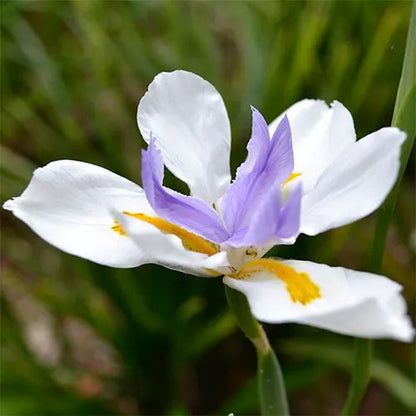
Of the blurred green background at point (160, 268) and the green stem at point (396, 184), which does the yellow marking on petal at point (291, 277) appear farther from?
the blurred green background at point (160, 268)

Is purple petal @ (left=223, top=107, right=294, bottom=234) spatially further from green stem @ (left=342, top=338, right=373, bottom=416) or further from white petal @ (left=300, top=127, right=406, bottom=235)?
green stem @ (left=342, top=338, right=373, bottom=416)

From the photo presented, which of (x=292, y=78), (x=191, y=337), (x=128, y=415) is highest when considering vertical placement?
(x=292, y=78)

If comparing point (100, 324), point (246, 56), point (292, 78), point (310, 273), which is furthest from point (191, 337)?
point (310, 273)

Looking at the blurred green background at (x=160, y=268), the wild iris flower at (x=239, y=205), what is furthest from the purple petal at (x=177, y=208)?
the blurred green background at (x=160, y=268)

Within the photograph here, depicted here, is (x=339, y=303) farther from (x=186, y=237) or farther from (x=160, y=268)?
(x=160, y=268)

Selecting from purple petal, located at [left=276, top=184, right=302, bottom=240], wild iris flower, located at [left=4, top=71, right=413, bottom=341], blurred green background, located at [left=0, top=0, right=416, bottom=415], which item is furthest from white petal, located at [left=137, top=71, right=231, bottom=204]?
blurred green background, located at [left=0, top=0, right=416, bottom=415]

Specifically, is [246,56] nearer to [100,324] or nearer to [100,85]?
[100,85]
